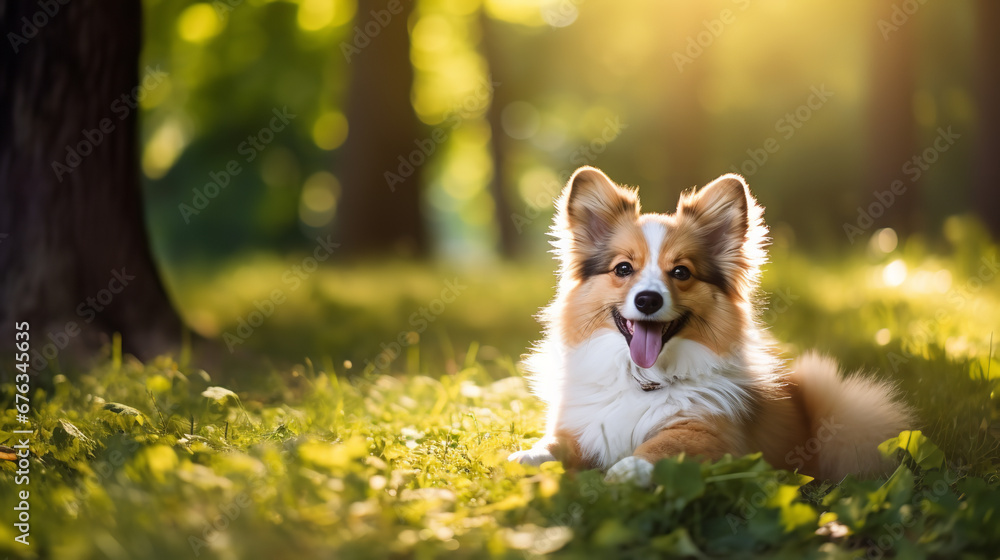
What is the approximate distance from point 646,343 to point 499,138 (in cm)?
1737

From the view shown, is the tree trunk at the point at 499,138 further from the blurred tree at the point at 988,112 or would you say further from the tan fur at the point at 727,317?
Answer: the tan fur at the point at 727,317

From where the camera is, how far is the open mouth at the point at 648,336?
150 inches

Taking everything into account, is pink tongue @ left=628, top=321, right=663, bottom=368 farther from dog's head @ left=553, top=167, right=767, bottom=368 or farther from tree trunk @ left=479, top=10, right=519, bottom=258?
tree trunk @ left=479, top=10, right=519, bottom=258

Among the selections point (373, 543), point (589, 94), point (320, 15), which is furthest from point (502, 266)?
point (373, 543)

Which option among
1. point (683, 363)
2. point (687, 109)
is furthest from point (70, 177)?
point (687, 109)

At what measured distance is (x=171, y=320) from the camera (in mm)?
6078

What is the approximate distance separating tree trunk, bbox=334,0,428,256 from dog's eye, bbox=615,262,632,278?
351 inches

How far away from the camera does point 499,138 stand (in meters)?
20.7

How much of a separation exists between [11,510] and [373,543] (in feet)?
4.73

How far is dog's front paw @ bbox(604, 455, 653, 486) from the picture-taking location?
302cm

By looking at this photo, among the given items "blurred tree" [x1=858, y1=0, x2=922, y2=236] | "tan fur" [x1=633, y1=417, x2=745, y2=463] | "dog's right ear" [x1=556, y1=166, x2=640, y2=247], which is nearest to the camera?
"tan fur" [x1=633, y1=417, x2=745, y2=463]

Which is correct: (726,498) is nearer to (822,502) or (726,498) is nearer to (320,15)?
(822,502)

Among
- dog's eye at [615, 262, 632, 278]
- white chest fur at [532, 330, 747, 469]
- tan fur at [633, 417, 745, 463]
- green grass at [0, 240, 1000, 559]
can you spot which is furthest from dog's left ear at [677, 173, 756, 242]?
green grass at [0, 240, 1000, 559]

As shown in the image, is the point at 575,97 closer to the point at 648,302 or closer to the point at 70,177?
the point at 70,177
